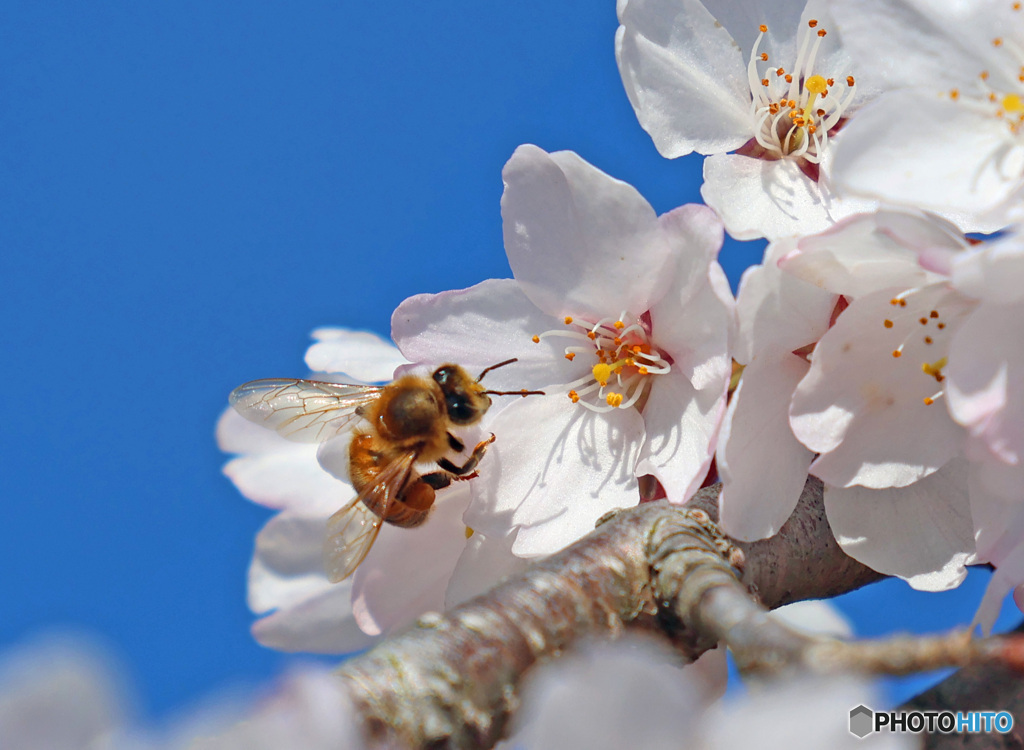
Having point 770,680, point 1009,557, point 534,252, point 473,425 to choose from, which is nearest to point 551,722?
point 770,680

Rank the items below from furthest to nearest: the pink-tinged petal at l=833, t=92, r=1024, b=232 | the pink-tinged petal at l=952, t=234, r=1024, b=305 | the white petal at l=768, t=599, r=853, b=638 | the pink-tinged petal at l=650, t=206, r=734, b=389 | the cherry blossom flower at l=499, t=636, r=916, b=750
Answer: the white petal at l=768, t=599, r=853, b=638
the pink-tinged petal at l=650, t=206, r=734, b=389
the pink-tinged petal at l=833, t=92, r=1024, b=232
the pink-tinged petal at l=952, t=234, r=1024, b=305
the cherry blossom flower at l=499, t=636, r=916, b=750

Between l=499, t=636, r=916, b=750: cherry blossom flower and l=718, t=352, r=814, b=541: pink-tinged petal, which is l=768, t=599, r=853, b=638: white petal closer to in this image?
l=718, t=352, r=814, b=541: pink-tinged petal

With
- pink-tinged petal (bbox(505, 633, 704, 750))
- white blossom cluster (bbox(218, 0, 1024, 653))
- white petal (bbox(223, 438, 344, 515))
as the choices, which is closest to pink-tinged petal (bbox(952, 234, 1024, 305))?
white blossom cluster (bbox(218, 0, 1024, 653))

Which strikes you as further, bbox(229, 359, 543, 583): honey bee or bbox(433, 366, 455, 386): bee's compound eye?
bbox(433, 366, 455, 386): bee's compound eye

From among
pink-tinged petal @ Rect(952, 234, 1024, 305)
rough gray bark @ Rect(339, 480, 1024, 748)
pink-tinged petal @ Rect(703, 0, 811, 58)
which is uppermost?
pink-tinged petal @ Rect(703, 0, 811, 58)

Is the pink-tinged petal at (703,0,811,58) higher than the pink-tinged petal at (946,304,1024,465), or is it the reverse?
the pink-tinged petal at (703,0,811,58)

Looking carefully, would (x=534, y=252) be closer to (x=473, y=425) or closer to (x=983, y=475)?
(x=473, y=425)

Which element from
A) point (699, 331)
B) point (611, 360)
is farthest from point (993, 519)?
point (611, 360)
